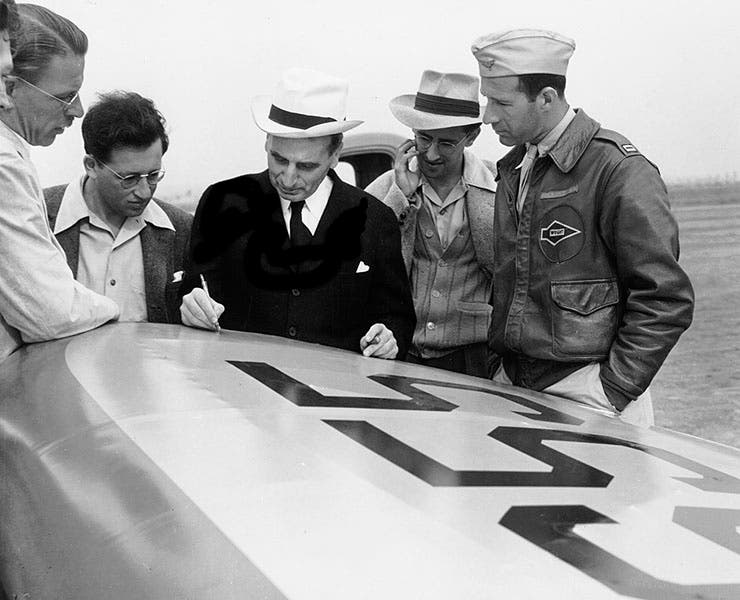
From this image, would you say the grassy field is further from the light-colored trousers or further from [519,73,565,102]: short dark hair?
[519,73,565,102]: short dark hair

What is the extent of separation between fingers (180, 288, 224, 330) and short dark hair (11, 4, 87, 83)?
1.83 feet

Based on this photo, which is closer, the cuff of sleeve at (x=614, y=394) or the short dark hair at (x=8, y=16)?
the short dark hair at (x=8, y=16)

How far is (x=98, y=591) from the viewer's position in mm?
1118

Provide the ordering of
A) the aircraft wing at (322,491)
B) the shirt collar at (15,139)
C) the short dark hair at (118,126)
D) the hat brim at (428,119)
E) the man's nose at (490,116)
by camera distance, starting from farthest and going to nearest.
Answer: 1. the hat brim at (428,119)
2. the short dark hair at (118,126)
3. the man's nose at (490,116)
4. the shirt collar at (15,139)
5. the aircraft wing at (322,491)

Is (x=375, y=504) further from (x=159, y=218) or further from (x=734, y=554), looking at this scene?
(x=159, y=218)

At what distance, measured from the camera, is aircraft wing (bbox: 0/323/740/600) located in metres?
0.97

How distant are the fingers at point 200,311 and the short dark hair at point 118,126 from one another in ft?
1.83

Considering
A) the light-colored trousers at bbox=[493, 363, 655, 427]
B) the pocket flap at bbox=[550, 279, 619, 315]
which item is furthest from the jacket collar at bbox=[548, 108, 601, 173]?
the light-colored trousers at bbox=[493, 363, 655, 427]

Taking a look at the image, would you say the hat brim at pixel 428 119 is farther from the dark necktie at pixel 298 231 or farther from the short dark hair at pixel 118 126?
the short dark hair at pixel 118 126

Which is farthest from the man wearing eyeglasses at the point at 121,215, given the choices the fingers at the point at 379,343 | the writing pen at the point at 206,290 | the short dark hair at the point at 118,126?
the fingers at the point at 379,343

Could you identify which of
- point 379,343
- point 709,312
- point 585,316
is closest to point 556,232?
point 585,316

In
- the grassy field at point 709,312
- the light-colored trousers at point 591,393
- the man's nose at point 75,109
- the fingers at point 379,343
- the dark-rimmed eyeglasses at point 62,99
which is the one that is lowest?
the grassy field at point 709,312

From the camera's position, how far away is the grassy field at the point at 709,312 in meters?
5.54

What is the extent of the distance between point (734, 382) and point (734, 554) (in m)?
5.01
